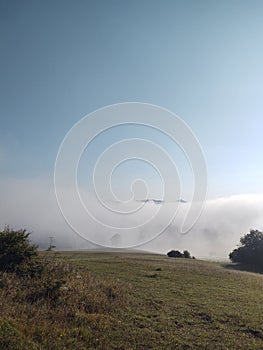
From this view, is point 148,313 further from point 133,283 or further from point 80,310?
point 133,283

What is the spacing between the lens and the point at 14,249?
55.4 ft

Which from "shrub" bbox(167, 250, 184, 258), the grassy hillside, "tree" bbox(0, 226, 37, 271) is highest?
"shrub" bbox(167, 250, 184, 258)

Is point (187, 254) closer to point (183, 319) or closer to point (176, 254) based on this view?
point (176, 254)

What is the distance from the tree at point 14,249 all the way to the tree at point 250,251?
4394 centimetres

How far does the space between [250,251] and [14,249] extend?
48201mm

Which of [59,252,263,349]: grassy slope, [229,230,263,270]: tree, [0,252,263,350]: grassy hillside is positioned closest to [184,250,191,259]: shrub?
[229,230,263,270]: tree

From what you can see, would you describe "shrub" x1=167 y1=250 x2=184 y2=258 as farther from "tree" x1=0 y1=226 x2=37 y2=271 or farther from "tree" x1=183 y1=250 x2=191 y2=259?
"tree" x1=0 y1=226 x2=37 y2=271

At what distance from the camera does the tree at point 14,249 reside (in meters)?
16.2

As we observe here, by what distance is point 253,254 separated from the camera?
54.2 m

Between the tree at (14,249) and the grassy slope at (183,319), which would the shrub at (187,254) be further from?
the tree at (14,249)

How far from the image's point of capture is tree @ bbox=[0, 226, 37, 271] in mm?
16234

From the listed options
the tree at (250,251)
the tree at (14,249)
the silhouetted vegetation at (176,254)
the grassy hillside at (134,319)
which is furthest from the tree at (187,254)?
the tree at (14,249)

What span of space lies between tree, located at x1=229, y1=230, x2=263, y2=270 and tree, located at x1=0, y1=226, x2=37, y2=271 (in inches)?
1730

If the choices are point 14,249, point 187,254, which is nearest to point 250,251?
point 187,254
